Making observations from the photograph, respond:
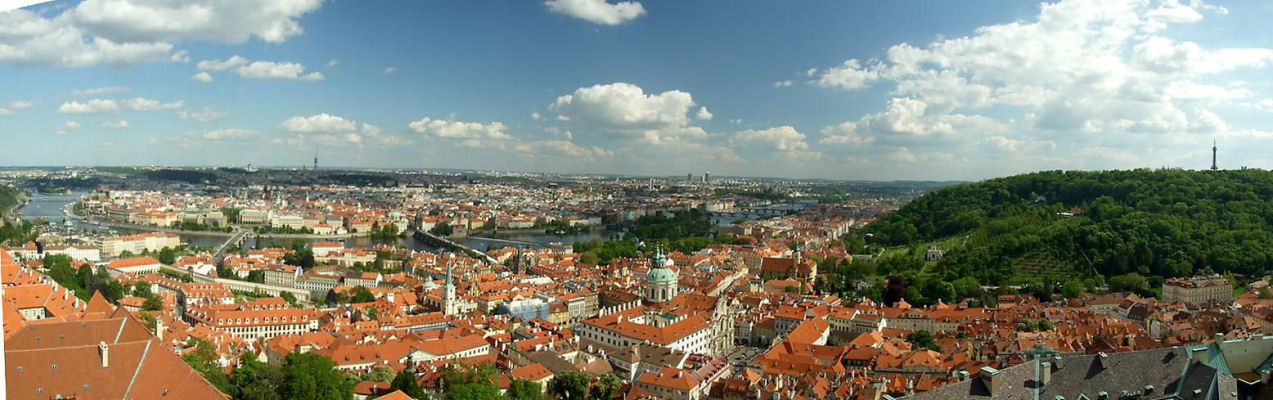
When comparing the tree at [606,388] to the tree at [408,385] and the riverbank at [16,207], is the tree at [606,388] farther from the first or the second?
the riverbank at [16,207]

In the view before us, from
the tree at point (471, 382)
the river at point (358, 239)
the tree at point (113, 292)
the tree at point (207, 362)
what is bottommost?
the river at point (358, 239)

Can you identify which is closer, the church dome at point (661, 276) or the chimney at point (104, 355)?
the chimney at point (104, 355)

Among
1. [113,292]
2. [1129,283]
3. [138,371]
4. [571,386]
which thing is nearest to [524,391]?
[571,386]

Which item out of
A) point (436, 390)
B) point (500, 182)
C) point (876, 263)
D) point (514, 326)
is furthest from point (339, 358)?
point (500, 182)

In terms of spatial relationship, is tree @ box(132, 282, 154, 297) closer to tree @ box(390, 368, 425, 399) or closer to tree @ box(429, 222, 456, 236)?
tree @ box(390, 368, 425, 399)

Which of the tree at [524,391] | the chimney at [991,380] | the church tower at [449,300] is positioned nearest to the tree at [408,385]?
the tree at [524,391]

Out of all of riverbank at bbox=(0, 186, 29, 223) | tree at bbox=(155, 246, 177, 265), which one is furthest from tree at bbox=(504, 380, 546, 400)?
riverbank at bbox=(0, 186, 29, 223)

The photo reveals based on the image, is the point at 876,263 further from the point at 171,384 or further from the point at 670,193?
the point at 670,193
